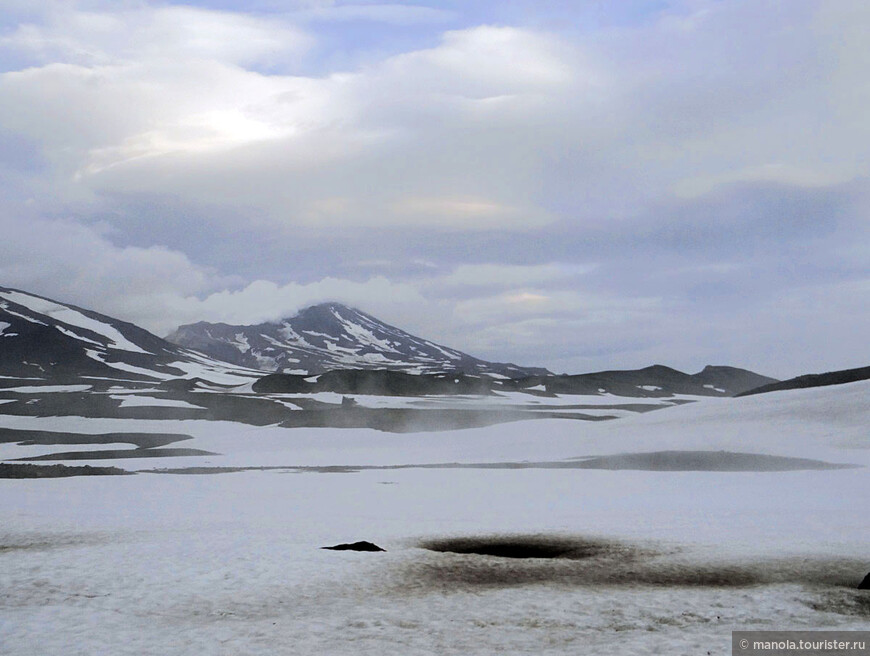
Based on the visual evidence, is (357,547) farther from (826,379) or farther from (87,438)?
(826,379)

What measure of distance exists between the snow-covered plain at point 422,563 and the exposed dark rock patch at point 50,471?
13.3 ft

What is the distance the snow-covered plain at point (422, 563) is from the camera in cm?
1272

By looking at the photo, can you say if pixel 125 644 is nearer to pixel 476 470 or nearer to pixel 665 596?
pixel 665 596

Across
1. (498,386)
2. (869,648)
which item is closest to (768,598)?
(869,648)

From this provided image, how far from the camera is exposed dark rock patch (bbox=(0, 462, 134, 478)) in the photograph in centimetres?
4562

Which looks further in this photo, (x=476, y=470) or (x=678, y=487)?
(x=476, y=470)

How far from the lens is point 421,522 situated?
27.7 m

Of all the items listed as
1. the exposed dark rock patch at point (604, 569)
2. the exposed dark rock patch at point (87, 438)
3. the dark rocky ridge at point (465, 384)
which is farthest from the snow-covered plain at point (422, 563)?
the dark rocky ridge at point (465, 384)

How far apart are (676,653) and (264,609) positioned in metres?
7.55

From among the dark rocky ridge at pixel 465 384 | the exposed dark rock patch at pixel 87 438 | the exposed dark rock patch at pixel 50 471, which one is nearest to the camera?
the exposed dark rock patch at pixel 50 471

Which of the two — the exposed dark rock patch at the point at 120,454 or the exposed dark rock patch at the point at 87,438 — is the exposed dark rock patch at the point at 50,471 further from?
the exposed dark rock patch at the point at 87,438

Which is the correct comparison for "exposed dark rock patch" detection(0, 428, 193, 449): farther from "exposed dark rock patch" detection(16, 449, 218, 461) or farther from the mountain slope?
the mountain slope

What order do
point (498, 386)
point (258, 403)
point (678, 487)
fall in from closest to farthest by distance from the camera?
point (678, 487)
point (258, 403)
point (498, 386)

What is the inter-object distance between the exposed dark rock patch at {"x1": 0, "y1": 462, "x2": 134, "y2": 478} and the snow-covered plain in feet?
13.3
